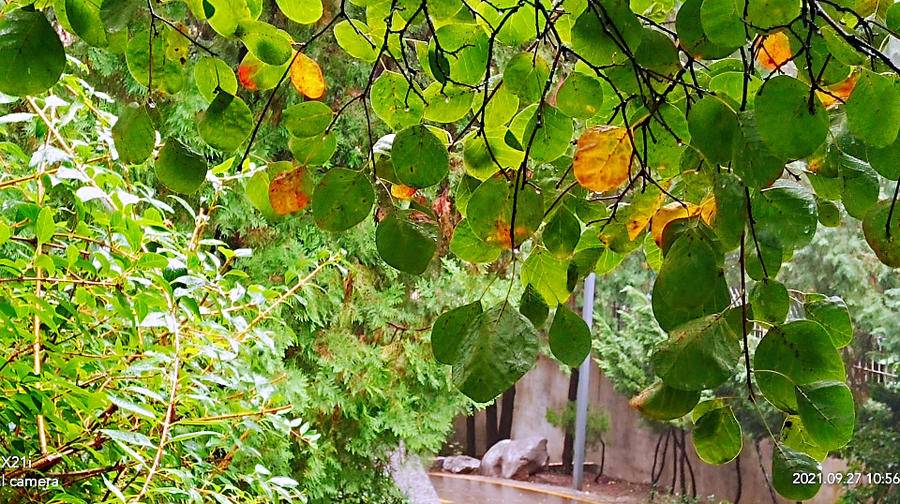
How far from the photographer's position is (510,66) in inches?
12.5

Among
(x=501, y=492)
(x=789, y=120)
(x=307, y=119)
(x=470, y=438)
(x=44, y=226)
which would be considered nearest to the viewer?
(x=789, y=120)

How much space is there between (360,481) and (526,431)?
1.36 meters

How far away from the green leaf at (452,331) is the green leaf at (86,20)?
152 millimetres

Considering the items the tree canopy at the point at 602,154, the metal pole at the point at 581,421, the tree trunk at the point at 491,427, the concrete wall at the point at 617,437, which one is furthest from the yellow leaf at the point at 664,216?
the tree trunk at the point at 491,427

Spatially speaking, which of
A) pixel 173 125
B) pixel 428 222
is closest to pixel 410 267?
pixel 428 222

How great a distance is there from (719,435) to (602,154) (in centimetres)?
12

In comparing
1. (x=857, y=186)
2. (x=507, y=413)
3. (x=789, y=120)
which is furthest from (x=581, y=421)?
(x=789, y=120)

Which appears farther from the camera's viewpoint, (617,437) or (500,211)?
(617,437)

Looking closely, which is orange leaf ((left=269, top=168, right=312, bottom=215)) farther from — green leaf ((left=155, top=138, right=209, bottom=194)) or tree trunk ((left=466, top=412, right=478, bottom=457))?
tree trunk ((left=466, top=412, right=478, bottom=457))

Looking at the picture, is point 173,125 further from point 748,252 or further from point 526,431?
point 526,431

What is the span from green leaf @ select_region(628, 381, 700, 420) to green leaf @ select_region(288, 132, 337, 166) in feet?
0.54

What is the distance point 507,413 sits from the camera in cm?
340

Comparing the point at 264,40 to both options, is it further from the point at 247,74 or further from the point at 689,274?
the point at 689,274

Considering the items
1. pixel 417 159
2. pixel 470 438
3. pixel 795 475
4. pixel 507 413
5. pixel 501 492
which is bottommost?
pixel 501 492
